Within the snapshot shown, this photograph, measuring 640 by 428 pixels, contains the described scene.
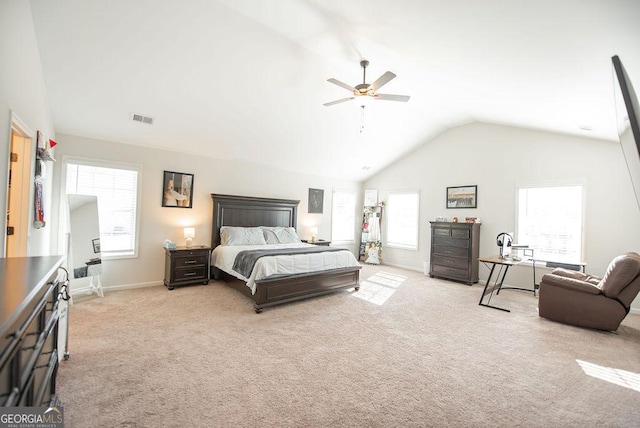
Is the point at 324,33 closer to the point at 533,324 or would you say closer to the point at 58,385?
the point at 58,385

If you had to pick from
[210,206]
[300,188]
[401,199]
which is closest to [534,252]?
[401,199]

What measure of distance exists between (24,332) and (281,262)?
10.3ft

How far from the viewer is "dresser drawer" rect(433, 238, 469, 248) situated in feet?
19.5

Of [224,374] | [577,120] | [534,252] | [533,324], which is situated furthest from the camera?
[534,252]

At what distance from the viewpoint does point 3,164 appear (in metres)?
2.14

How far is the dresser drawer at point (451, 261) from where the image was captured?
594 centimetres

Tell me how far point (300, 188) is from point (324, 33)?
162 inches

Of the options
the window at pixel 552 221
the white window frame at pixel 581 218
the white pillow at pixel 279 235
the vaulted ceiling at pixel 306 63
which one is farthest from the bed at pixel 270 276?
the window at pixel 552 221

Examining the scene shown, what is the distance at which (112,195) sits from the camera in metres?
4.74

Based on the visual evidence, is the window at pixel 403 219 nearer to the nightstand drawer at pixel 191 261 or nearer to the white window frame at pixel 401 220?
the white window frame at pixel 401 220

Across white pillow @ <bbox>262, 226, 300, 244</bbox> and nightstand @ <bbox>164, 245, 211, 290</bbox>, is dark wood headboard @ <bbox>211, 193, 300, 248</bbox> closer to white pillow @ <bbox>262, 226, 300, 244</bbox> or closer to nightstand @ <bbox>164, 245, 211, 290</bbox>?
white pillow @ <bbox>262, 226, 300, 244</bbox>

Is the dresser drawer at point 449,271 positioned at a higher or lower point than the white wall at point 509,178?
lower

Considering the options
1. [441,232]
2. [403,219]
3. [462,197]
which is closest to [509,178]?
[462,197]

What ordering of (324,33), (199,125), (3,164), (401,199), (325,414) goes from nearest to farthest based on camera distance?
(325,414) < (3,164) < (324,33) < (199,125) < (401,199)
